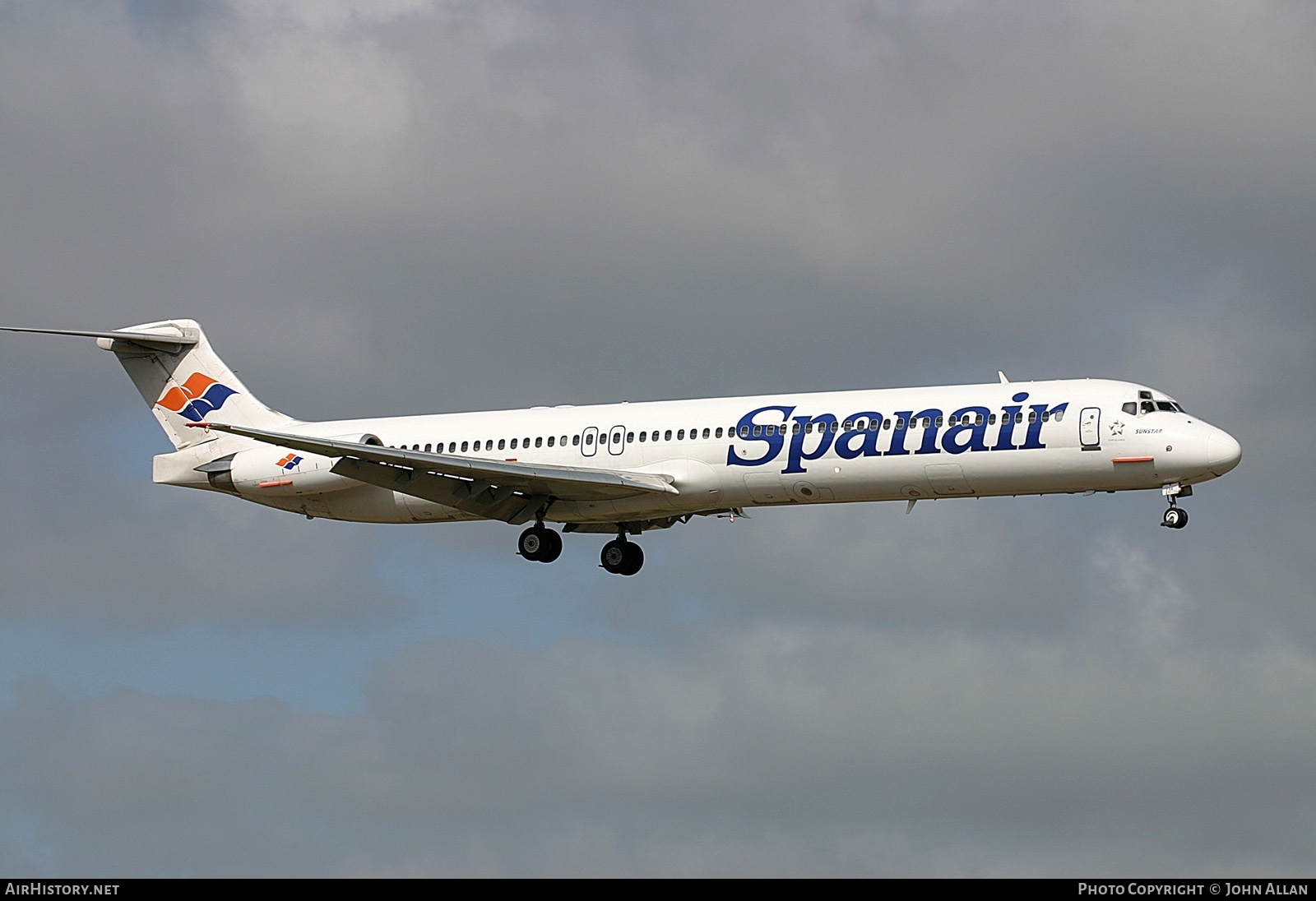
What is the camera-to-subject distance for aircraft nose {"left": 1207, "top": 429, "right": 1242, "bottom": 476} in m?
41.8

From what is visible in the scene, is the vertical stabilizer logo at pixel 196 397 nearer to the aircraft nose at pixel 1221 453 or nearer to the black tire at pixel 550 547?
the black tire at pixel 550 547

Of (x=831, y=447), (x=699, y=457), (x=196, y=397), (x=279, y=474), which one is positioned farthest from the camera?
(x=196, y=397)

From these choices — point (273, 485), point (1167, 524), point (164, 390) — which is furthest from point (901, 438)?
point (164, 390)

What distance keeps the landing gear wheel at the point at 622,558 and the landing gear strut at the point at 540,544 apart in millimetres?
2192

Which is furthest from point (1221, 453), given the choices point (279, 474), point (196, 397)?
point (196, 397)

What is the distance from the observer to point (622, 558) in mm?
49344

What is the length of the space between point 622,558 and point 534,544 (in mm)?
2914

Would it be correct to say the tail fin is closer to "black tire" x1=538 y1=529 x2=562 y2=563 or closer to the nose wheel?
"black tire" x1=538 y1=529 x2=562 y2=563

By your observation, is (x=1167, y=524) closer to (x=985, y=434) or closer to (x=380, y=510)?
(x=985, y=434)

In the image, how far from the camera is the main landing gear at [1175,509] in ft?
138

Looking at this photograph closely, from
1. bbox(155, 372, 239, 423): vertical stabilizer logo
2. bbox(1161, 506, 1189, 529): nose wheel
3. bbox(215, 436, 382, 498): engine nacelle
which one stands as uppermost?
bbox(155, 372, 239, 423): vertical stabilizer logo

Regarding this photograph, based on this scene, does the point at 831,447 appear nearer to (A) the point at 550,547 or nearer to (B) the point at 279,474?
(A) the point at 550,547

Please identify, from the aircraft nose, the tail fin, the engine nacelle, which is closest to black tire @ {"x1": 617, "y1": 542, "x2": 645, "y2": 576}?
the engine nacelle

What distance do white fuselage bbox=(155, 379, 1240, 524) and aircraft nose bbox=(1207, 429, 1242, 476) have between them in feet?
0.11
